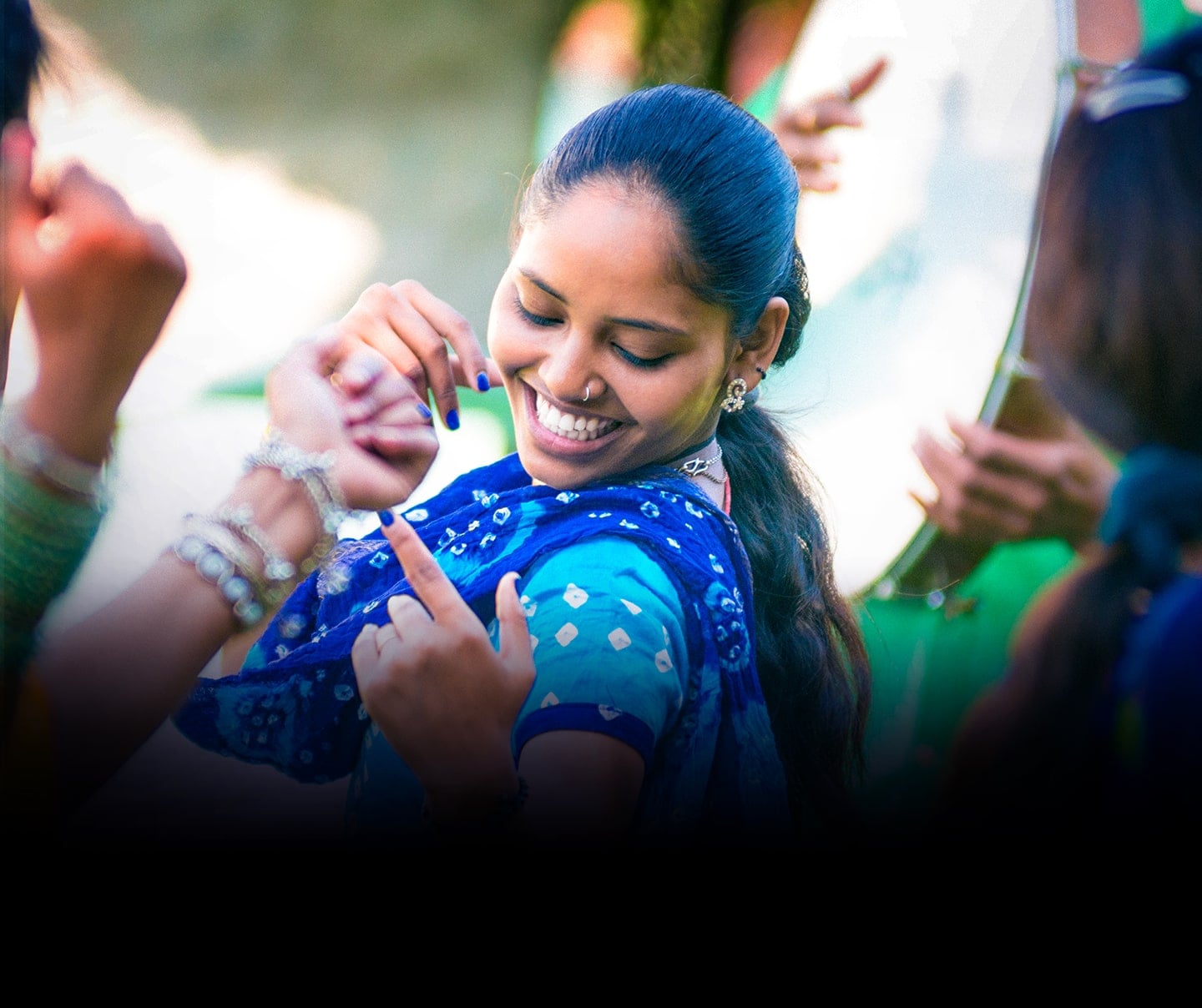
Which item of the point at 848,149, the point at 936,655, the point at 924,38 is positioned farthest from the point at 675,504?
the point at 924,38

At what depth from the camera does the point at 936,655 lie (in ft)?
A: 3.07

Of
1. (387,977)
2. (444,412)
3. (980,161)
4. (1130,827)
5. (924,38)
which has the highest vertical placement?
(924,38)

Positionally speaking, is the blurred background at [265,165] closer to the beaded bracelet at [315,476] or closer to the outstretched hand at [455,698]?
the beaded bracelet at [315,476]

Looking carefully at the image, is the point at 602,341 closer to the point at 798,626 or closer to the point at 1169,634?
the point at 798,626

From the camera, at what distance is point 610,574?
0.86m

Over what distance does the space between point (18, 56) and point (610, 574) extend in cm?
69

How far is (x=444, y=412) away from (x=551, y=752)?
1.16 feet

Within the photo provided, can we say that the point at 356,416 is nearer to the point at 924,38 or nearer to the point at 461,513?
the point at 461,513

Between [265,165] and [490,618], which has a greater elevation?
[265,165]

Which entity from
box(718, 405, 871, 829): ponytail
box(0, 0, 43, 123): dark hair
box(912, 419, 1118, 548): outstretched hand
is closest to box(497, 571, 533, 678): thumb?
box(718, 405, 871, 829): ponytail

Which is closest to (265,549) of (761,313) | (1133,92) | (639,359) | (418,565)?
(418,565)

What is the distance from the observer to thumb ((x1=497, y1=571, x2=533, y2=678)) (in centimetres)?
81

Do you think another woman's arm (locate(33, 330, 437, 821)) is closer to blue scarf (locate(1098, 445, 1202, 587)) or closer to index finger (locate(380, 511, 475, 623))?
index finger (locate(380, 511, 475, 623))

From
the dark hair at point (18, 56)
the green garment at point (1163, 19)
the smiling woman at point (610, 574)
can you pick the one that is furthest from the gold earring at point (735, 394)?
the dark hair at point (18, 56)
